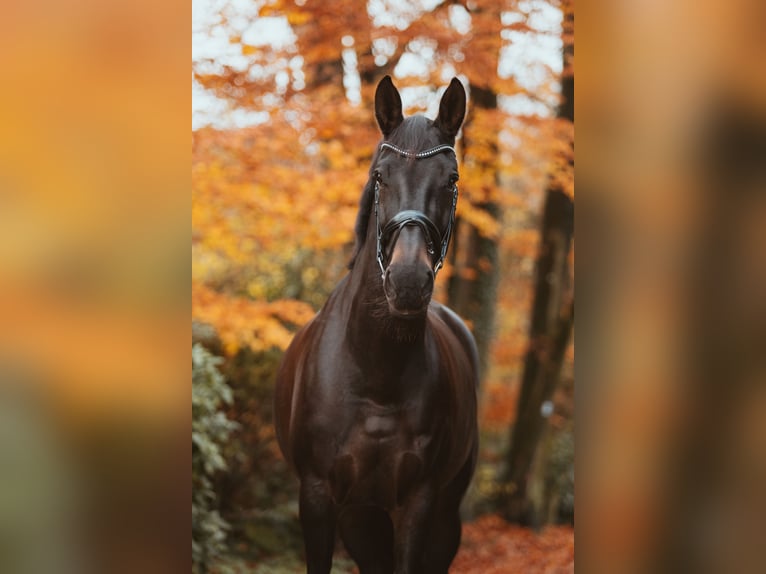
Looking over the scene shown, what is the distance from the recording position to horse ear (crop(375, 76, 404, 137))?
3592 mm

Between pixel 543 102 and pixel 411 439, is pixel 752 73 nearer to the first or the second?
pixel 411 439

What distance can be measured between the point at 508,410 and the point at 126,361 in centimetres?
1124

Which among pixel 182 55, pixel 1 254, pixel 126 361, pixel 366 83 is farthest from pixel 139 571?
pixel 366 83

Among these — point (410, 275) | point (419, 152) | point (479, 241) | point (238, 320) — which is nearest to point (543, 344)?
point (479, 241)

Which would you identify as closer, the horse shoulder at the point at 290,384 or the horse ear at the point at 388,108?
the horse ear at the point at 388,108

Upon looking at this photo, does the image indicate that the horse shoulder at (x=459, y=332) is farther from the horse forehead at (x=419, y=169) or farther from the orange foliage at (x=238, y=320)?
the orange foliage at (x=238, y=320)

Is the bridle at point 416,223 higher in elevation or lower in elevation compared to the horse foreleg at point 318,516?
higher

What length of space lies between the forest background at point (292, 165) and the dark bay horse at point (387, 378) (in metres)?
2.75

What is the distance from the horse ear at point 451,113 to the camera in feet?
11.7

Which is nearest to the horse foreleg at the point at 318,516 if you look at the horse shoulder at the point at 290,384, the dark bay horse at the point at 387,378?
the dark bay horse at the point at 387,378

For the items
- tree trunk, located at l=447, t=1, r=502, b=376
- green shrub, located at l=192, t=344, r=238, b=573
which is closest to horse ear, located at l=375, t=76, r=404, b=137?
green shrub, located at l=192, t=344, r=238, b=573

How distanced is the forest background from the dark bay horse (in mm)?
2751

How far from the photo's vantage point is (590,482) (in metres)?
1.25

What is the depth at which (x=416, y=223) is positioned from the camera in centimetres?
326
